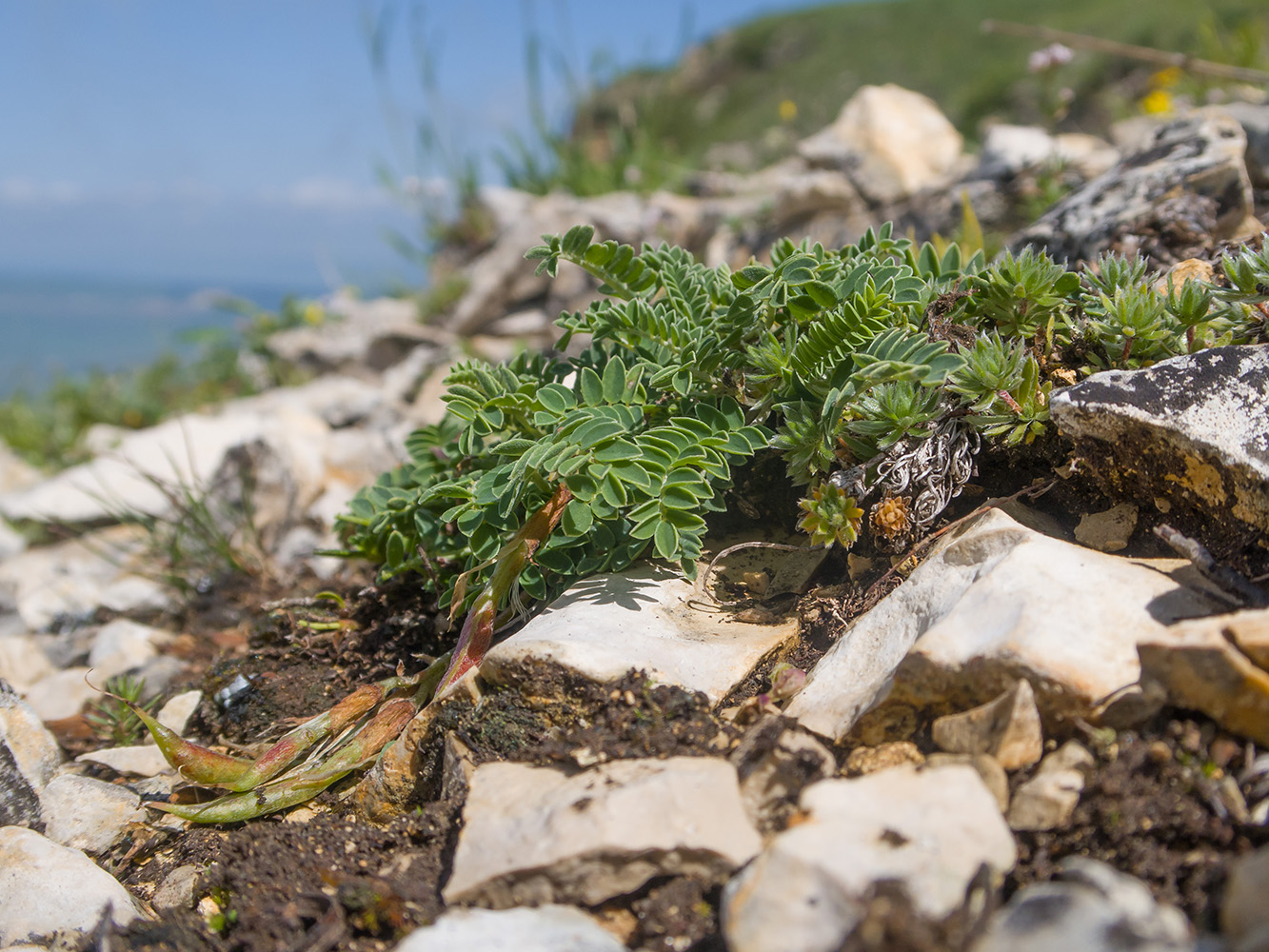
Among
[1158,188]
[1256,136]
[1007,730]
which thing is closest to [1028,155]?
[1256,136]

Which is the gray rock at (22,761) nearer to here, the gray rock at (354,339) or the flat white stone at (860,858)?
the flat white stone at (860,858)

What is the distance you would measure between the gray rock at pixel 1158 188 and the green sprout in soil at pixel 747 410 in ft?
3.85

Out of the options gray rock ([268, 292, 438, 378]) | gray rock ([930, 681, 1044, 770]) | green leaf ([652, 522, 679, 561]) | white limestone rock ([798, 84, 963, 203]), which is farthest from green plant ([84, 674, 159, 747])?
white limestone rock ([798, 84, 963, 203])

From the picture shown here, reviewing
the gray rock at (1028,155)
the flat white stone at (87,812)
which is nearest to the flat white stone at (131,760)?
the flat white stone at (87,812)

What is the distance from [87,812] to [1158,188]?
469cm

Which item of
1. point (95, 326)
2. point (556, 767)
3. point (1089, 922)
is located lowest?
point (95, 326)

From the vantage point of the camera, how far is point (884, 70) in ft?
89.8

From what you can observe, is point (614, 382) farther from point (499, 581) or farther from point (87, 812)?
point (87, 812)

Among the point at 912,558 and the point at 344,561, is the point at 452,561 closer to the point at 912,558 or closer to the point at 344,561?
the point at 344,561

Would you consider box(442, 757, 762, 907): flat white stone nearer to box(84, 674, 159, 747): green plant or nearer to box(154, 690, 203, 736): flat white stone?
box(154, 690, 203, 736): flat white stone

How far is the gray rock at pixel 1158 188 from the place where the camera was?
370 cm

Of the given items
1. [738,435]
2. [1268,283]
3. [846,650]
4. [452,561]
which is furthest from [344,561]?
[1268,283]

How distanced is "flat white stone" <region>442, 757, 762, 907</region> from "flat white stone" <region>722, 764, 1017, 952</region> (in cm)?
12

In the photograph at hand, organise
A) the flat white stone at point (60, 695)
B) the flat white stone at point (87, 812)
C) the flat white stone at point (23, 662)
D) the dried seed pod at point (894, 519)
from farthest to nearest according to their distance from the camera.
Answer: the flat white stone at point (23, 662)
the flat white stone at point (60, 695)
the flat white stone at point (87, 812)
the dried seed pod at point (894, 519)
